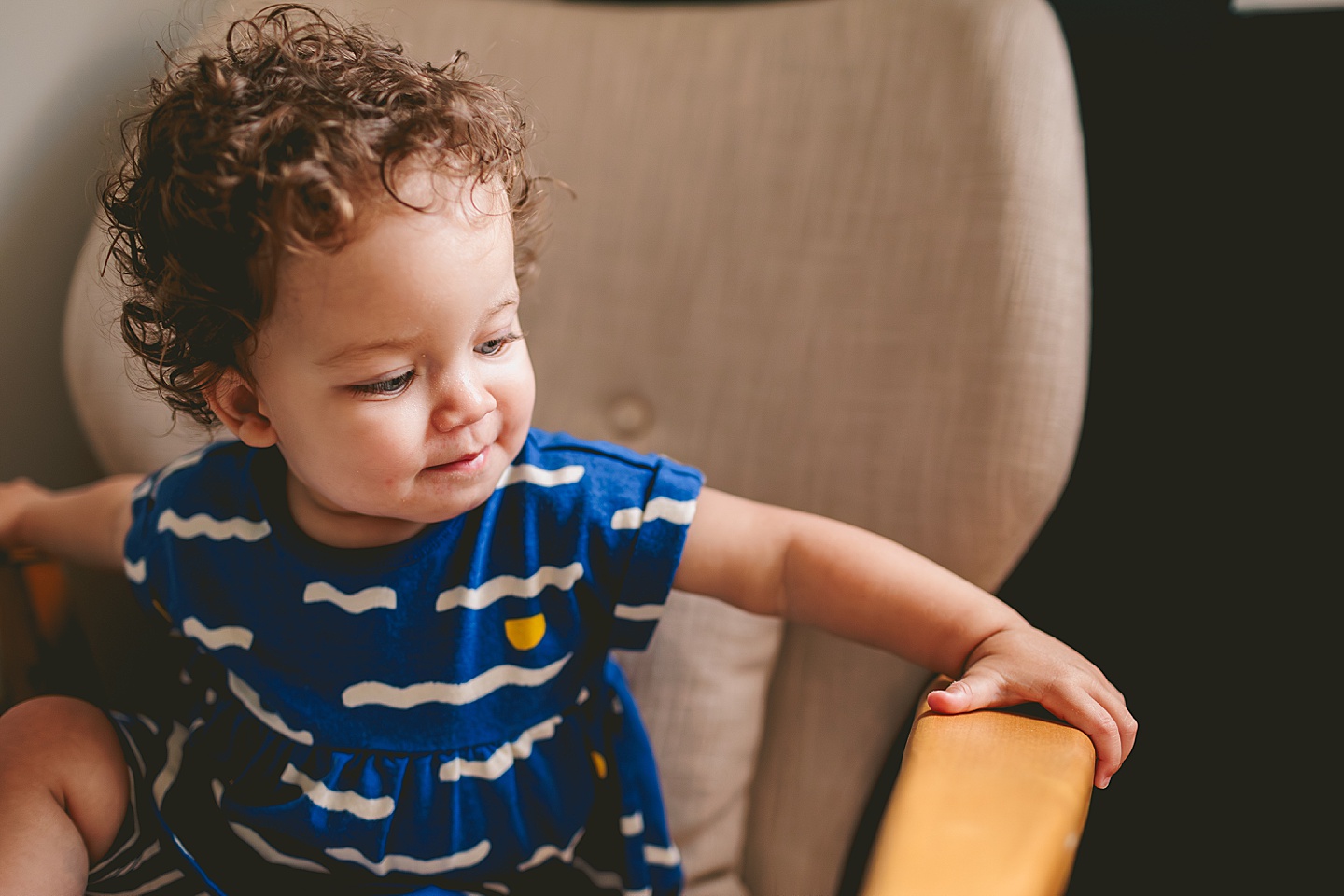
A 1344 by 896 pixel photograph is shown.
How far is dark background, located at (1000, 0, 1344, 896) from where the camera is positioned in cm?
73

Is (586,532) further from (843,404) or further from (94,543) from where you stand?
(94,543)

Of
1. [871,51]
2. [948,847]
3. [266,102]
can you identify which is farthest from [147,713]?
[871,51]

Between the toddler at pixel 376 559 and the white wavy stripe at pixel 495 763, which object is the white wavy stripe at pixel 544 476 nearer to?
the toddler at pixel 376 559

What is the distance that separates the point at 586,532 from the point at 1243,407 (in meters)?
0.50

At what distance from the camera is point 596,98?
30.9 inches

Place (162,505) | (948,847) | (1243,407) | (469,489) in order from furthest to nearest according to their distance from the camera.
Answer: (1243,407) < (162,505) < (469,489) < (948,847)

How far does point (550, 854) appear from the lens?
0.64m

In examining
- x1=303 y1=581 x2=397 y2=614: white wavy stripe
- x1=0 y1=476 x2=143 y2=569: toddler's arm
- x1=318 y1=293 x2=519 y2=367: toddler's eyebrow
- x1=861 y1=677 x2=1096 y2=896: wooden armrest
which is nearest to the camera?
x1=861 y1=677 x2=1096 y2=896: wooden armrest

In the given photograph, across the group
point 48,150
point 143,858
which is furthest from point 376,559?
point 48,150

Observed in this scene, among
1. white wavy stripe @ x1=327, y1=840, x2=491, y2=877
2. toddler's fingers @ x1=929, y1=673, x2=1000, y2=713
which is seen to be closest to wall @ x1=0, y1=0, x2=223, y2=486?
white wavy stripe @ x1=327, y1=840, x2=491, y2=877

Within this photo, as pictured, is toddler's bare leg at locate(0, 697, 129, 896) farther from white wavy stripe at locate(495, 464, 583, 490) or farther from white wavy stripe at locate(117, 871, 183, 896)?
white wavy stripe at locate(495, 464, 583, 490)

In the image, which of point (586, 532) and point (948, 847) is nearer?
point (948, 847)

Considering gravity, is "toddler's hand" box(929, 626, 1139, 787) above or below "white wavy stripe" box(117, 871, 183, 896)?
above

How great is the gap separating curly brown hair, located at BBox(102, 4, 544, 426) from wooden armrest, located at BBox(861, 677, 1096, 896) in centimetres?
32
